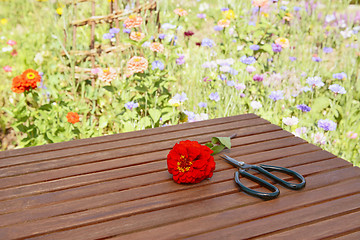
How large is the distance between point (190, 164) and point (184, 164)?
0.02 meters

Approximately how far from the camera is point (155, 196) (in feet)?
3.50

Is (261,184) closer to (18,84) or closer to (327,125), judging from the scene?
(327,125)

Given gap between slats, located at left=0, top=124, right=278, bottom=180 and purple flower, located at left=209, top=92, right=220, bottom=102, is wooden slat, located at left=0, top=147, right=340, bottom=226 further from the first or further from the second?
purple flower, located at left=209, top=92, right=220, bottom=102

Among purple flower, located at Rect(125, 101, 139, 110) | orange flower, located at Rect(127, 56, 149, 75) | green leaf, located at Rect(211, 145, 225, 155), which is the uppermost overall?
orange flower, located at Rect(127, 56, 149, 75)

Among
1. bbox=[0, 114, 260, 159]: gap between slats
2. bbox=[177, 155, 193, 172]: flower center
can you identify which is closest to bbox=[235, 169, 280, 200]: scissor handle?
bbox=[177, 155, 193, 172]: flower center

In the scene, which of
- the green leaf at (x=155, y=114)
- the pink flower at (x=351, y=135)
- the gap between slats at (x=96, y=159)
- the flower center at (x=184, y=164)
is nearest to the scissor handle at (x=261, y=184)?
the flower center at (x=184, y=164)

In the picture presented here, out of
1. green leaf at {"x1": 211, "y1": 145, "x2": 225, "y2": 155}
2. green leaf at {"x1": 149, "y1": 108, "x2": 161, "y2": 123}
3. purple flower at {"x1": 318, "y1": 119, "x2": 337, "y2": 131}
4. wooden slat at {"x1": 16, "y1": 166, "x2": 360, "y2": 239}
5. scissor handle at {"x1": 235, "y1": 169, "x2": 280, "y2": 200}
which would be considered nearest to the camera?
wooden slat at {"x1": 16, "y1": 166, "x2": 360, "y2": 239}

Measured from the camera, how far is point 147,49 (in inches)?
108

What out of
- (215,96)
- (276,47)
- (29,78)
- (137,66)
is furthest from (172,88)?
(29,78)

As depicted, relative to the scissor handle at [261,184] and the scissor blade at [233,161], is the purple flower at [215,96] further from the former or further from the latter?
the scissor handle at [261,184]

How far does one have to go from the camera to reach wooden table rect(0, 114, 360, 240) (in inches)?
36.6

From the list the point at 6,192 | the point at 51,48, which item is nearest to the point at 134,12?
the point at 51,48

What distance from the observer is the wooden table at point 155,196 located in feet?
3.05

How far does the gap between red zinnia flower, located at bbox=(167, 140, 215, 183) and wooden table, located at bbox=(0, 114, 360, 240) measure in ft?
0.10
